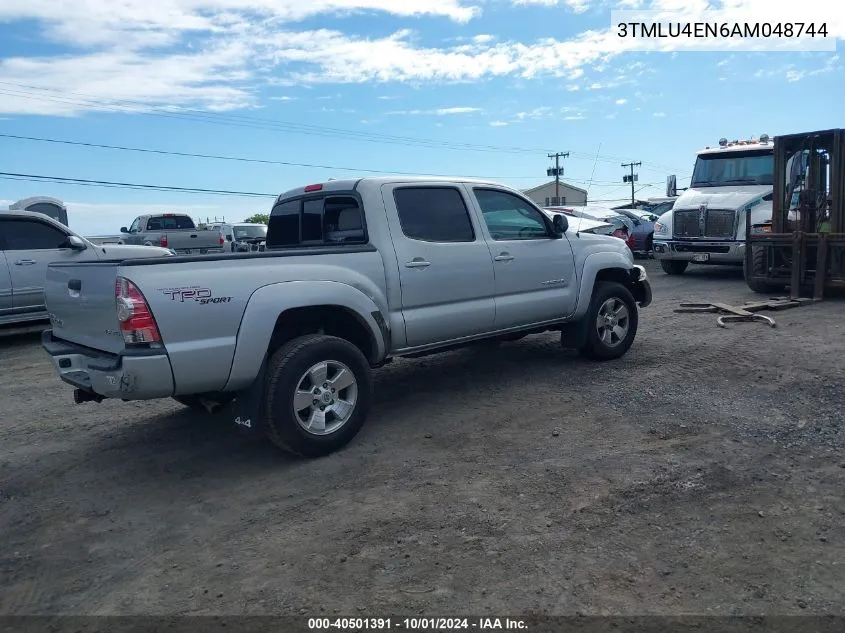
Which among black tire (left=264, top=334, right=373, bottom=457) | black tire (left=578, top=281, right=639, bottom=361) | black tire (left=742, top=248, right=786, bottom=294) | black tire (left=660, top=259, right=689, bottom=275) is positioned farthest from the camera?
black tire (left=660, top=259, right=689, bottom=275)

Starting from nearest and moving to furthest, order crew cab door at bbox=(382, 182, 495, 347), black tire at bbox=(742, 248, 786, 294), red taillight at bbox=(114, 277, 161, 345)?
red taillight at bbox=(114, 277, 161, 345), crew cab door at bbox=(382, 182, 495, 347), black tire at bbox=(742, 248, 786, 294)

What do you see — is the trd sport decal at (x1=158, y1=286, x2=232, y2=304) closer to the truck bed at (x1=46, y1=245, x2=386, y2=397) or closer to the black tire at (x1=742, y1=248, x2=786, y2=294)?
the truck bed at (x1=46, y1=245, x2=386, y2=397)

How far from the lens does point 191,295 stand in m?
4.25

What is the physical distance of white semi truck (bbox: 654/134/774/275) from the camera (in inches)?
556

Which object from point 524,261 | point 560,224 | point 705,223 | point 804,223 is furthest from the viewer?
point 705,223

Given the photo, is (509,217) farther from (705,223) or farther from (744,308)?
(705,223)

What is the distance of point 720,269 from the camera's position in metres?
17.6

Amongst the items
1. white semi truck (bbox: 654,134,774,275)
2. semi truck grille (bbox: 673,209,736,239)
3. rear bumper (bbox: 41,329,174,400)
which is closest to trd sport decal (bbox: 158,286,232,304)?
rear bumper (bbox: 41,329,174,400)

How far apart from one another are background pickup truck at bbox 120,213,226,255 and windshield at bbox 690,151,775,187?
12.9 m

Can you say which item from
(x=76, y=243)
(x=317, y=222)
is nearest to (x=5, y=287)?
(x=76, y=243)

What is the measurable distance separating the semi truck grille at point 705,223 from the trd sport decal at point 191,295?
1225 cm

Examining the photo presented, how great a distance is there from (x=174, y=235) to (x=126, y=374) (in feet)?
61.0

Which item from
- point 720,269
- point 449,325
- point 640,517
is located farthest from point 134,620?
point 720,269

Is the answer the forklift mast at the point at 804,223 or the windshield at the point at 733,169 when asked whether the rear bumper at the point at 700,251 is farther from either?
the forklift mast at the point at 804,223
